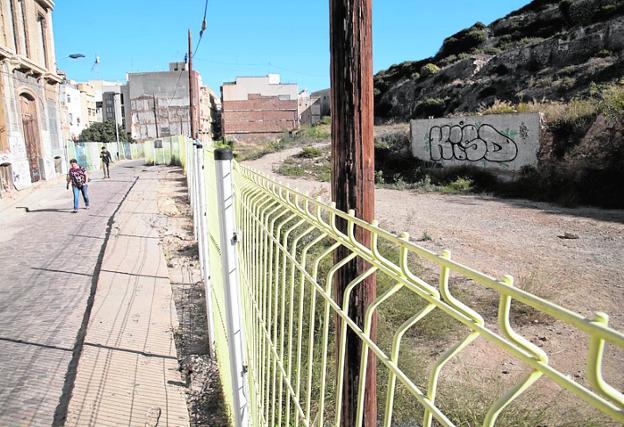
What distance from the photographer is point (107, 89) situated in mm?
90312

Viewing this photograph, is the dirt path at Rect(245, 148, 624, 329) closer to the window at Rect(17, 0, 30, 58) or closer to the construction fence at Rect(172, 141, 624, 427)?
the construction fence at Rect(172, 141, 624, 427)

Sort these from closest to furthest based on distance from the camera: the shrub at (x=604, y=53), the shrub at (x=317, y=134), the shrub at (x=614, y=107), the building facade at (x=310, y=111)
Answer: the shrub at (x=614, y=107), the shrub at (x=604, y=53), the shrub at (x=317, y=134), the building facade at (x=310, y=111)

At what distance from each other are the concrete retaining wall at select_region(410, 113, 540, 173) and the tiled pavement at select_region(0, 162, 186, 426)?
38.8ft

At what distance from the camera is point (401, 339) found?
3811 millimetres

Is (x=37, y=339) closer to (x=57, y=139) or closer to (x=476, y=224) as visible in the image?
(x=476, y=224)

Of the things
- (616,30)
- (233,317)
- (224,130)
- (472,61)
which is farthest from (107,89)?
(233,317)

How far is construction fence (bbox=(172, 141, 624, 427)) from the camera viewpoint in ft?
2.25

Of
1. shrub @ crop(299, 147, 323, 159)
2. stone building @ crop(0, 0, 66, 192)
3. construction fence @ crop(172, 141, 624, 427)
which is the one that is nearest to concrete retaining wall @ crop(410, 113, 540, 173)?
shrub @ crop(299, 147, 323, 159)

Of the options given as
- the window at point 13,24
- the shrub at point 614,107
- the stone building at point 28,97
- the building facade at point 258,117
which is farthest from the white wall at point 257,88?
the shrub at point 614,107

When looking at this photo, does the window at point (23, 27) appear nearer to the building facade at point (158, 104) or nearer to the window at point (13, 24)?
the window at point (13, 24)

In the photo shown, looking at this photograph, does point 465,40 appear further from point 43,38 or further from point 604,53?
point 43,38

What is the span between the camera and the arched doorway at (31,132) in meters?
18.5

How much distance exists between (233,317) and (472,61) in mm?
41874

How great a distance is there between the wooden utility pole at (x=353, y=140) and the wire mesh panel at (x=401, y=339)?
0.07 meters
